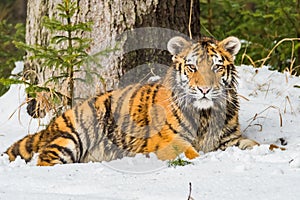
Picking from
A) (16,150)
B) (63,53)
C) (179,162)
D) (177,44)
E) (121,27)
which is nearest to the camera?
(179,162)

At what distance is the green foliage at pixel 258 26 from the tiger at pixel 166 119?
3.08 meters

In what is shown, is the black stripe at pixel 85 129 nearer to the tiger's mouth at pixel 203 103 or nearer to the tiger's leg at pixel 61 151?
the tiger's leg at pixel 61 151

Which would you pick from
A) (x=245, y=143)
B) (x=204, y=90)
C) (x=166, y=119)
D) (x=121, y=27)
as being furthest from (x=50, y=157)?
(x=121, y=27)

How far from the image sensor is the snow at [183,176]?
4238mm

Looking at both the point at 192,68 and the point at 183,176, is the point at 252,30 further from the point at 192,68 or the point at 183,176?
the point at 183,176

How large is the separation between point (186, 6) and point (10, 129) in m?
2.19

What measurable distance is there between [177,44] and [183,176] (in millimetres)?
1488

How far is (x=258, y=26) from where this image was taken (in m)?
9.66

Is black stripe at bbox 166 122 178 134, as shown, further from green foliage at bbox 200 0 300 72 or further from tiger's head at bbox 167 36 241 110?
green foliage at bbox 200 0 300 72

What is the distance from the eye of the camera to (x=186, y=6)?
7.12 meters

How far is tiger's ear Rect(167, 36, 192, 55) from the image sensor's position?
575 centimetres

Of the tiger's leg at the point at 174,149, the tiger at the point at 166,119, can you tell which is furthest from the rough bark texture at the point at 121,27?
the tiger's leg at the point at 174,149

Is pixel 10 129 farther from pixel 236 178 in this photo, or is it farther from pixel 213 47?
pixel 236 178

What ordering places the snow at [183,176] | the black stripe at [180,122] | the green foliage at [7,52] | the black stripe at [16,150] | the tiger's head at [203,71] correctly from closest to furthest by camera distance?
the snow at [183,176]
the tiger's head at [203,71]
the black stripe at [180,122]
the black stripe at [16,150]
the green foliage at [7,52]
